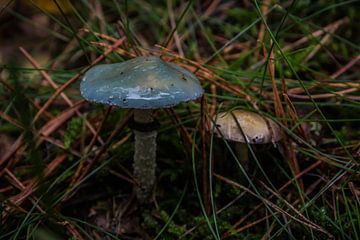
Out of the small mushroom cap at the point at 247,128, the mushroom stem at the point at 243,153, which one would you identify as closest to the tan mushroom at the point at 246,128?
the small mushroom cap at the point at 247,128

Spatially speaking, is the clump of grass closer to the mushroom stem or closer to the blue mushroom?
the mushroom stem

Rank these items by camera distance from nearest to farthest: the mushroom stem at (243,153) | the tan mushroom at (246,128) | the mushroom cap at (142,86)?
the mushroom cap at (142,86) → the tan mushroom at (246,128) → the mushroom stem at (243,153)

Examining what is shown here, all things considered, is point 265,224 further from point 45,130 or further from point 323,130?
point 45,130

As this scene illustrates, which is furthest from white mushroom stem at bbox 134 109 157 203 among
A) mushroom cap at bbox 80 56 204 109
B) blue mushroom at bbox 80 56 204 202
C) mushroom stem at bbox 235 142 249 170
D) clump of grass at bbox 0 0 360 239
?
mushroom stem at bbox 235 142 249 170

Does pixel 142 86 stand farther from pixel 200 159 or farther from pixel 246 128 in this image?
pixel 200 159

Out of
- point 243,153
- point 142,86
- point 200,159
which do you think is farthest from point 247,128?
point 142,86

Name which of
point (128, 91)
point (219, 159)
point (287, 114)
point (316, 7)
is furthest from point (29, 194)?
point (316, 7)

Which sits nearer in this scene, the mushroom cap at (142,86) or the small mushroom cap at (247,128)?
the mushroom cap at (142,86)

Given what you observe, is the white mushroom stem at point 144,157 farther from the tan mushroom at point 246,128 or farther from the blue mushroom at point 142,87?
the tan mushroom at point 246,128
